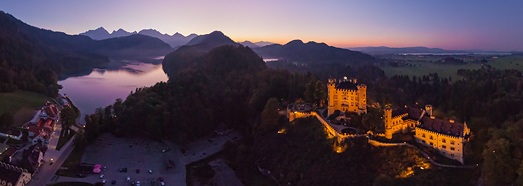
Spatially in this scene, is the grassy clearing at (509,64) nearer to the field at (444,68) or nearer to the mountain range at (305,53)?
the field at (444,68)

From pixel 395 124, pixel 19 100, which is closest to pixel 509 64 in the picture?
pixel 395 124

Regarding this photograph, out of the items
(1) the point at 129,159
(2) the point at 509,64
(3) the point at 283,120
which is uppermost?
(2) the point at 509,64

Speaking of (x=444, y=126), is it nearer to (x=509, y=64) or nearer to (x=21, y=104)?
(x=21, y=104)

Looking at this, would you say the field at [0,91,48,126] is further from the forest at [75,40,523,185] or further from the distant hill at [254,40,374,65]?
the distant hill at [254,40,374,65]

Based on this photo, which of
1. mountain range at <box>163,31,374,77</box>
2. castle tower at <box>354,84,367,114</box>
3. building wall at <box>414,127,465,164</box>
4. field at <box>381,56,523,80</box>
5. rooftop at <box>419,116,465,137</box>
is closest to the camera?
building wall at <box>414,127,465,164</box>

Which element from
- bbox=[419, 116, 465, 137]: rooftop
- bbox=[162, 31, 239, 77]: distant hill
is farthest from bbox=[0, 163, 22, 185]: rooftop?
bbox=[162, 31, 239, 77]: distant hill

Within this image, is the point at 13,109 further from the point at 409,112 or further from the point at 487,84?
the point at 487,84
